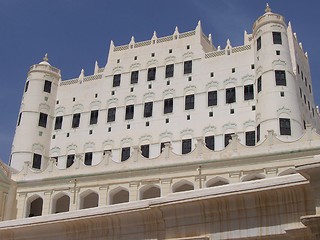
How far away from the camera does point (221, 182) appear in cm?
3441

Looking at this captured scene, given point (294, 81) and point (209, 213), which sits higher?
point (294, 81)

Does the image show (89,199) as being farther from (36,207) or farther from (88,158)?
(88,158)

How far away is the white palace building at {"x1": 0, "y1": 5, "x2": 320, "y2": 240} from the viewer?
34.7 meters

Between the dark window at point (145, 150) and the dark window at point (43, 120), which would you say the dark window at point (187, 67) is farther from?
the dark window at point (43, 120)

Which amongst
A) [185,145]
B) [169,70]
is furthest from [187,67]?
[185,145]

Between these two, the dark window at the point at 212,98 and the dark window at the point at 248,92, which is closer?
the dark window at the point at 248,92

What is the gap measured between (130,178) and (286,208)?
27.2 metres

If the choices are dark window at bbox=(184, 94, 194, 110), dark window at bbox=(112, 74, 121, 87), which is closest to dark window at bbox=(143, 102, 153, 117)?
dark window at bbox=(184, 94, 194, 110)

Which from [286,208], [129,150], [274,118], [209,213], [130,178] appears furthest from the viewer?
[129,150]

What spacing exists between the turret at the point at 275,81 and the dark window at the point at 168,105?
26.1 ft

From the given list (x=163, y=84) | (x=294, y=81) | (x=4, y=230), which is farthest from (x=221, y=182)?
(x=4, y=230)

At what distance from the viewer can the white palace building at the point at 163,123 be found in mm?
34688

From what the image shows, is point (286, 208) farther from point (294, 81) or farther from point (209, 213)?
point (294, 81)

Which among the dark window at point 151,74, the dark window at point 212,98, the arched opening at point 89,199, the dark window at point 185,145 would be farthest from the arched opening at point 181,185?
the dark window at point 151,74
